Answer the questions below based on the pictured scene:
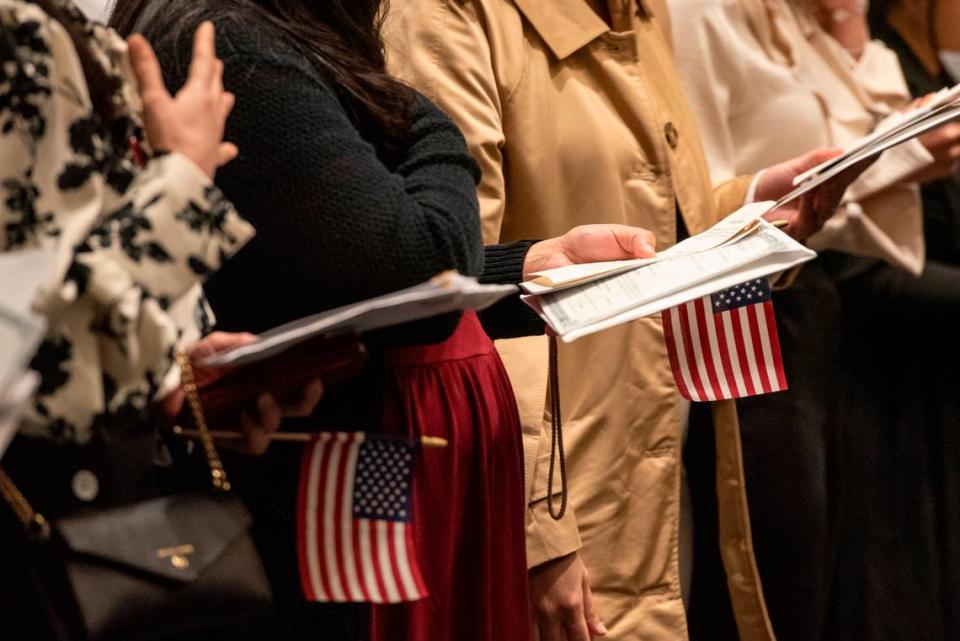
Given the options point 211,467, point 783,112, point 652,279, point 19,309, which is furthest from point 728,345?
point 783,112

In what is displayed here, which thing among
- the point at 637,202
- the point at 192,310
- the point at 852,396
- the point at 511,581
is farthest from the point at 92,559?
the point at 852,396

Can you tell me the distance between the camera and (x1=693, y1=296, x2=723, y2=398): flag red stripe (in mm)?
1362

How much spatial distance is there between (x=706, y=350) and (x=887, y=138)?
396 millimetres

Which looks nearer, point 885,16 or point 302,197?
point 302,197

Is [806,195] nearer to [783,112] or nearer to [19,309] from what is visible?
[783,112]

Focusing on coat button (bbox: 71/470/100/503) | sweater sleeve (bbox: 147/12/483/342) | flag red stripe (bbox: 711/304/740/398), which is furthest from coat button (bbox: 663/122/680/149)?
coat button (bbox: 71/470/100/503)

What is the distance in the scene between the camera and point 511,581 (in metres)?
1.32

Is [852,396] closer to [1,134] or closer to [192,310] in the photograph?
[192,310]

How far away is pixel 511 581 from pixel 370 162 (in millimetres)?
477

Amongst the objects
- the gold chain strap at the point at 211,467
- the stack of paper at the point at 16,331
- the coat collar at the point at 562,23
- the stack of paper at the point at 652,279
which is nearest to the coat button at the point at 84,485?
the gold chain strap at the point at 211,467

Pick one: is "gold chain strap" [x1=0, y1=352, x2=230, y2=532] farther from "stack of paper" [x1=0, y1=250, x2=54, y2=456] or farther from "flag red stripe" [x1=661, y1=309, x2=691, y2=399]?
"flag red stripe" [x1=661, y1=309, x2=691, y2=399]

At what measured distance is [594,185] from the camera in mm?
1667

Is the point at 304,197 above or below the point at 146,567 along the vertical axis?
above

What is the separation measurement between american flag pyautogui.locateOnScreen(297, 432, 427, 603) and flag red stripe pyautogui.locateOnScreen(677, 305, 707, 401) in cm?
44
